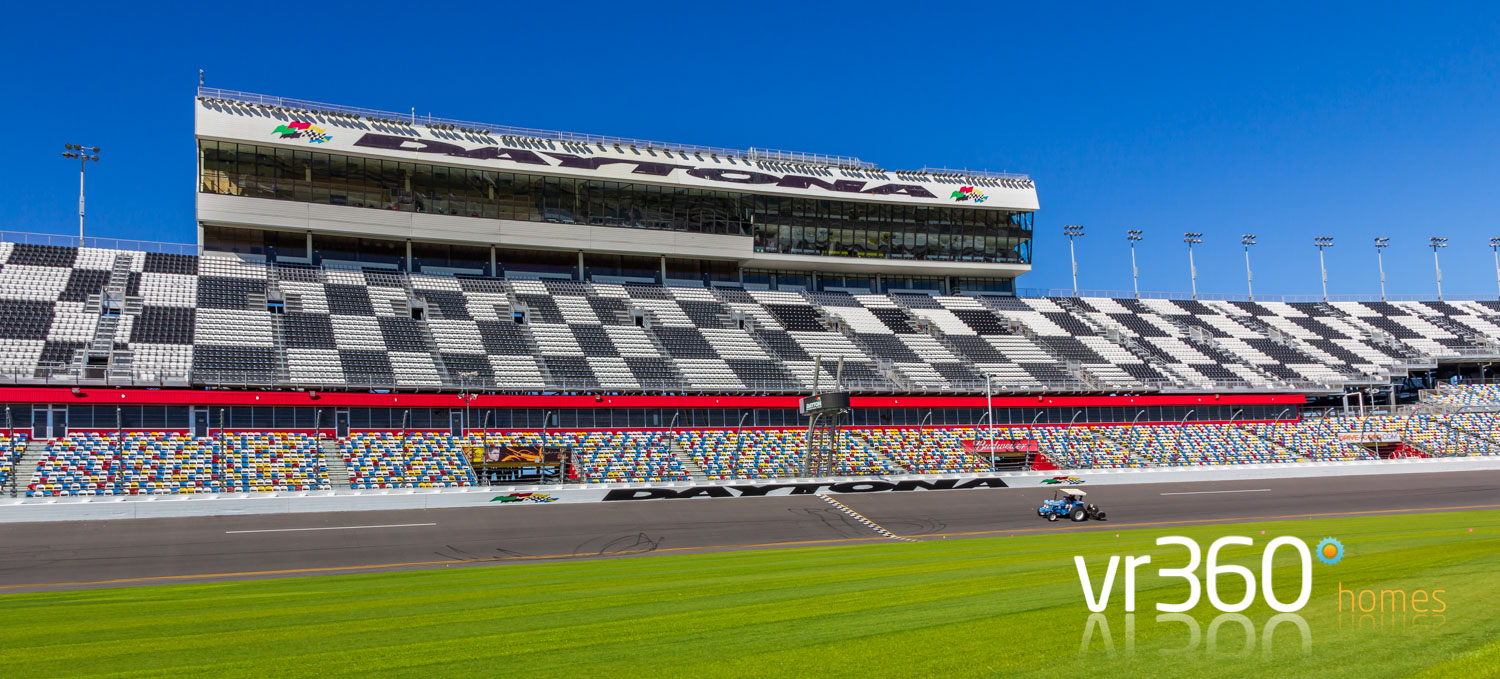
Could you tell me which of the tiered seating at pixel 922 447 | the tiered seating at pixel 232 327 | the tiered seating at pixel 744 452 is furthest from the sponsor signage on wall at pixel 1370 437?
the tiered seating at pixel 232 327

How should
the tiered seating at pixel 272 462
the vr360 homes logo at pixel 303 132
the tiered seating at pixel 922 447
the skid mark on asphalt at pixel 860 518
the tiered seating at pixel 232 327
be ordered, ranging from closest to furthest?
the skid mark on asphalt at pixel 860 518 < the tiered seating at pixel 272 462 < the tiered seating at pixel 232 327 < the tiered seating at pixel 922 447 < the vr360 homes logo at pixel 303 132

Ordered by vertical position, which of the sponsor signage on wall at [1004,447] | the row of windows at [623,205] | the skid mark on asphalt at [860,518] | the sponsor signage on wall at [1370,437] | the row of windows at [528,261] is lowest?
the skid mark on asphalt at [860,518]

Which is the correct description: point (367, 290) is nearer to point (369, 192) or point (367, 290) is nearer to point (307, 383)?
point (369, 192)

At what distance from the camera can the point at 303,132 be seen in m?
62.8

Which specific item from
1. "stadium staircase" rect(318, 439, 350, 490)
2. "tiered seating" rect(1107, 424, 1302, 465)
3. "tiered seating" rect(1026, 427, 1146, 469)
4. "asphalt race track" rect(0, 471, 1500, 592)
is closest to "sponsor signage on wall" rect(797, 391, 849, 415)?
"asphalt race track" rect(0, 471, 1500, 592)

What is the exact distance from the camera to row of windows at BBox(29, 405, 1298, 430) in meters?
47.0

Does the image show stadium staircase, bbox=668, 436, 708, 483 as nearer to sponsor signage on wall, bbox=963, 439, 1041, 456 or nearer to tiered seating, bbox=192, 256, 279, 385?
sponsor signage on wall, bbox=963, 439, 1041, 456

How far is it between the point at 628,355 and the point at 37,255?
34.8 metres

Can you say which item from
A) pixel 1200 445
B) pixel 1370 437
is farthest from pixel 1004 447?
pixel 1370 437

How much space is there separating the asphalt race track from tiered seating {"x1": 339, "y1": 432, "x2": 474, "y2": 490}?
591 cm

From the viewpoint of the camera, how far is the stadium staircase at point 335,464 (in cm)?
4500

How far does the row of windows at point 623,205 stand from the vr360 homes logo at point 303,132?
0.92 m

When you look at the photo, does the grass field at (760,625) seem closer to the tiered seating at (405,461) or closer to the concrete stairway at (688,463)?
the tiered seating at (405,461)

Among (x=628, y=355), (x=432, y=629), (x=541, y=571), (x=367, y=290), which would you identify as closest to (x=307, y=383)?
(x=367, y=290)
